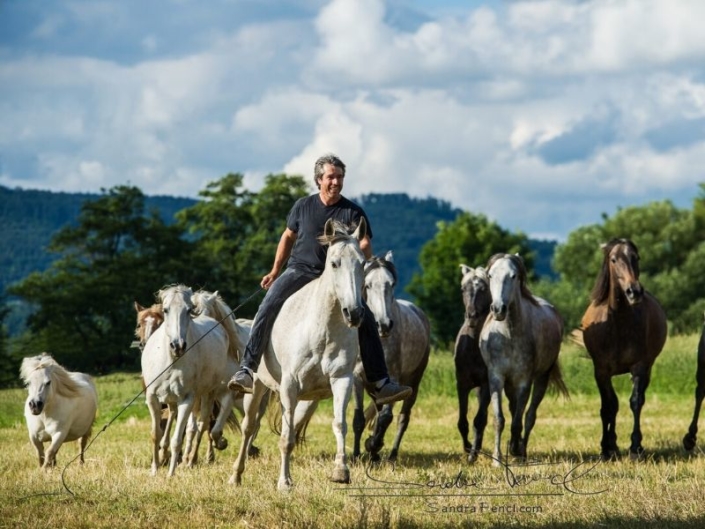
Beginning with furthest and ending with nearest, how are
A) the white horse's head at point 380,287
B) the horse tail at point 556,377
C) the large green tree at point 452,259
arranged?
the large green tree at point 452,259 < the horse tail at point 556,377 < the white horse's head at point 380,287

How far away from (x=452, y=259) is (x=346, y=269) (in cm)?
7990

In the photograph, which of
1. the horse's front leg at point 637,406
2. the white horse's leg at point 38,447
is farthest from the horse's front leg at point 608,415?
the white horse's leg at point 38,447

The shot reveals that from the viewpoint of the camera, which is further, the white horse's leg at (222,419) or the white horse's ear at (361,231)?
the white horse's leg at (222,419)

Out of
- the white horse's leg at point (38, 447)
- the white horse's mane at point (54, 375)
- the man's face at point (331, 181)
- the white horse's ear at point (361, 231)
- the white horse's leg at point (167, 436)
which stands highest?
the man's face at point (331, 181)

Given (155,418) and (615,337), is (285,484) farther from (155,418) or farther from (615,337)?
(615,337)

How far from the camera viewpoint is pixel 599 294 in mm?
15055

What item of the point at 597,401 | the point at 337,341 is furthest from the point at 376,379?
the point at 597,401

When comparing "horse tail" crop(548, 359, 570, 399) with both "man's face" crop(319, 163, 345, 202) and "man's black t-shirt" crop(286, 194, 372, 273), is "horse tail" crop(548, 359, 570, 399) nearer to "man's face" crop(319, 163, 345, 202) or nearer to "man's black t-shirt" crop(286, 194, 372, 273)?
"man's black t-shirt" crop(286, 194, 372, 273)

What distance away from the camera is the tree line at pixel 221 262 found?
208 feet

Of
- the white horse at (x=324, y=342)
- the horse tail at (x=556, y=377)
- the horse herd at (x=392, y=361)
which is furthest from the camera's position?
the horse tail at (x=556, y=377)

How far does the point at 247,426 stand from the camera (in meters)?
11.8

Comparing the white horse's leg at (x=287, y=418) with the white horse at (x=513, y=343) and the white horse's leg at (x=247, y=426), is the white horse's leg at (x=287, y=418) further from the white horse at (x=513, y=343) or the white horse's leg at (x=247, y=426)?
the white horse at (x=513, y=343)

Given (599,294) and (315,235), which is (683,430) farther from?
(315,235)

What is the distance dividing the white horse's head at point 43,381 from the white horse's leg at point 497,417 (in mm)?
5581
